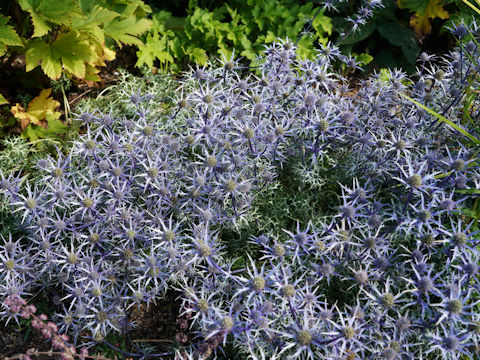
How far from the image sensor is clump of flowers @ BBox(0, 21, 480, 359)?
7.07 feet

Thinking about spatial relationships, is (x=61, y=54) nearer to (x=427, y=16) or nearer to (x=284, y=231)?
(x=284, y=231)

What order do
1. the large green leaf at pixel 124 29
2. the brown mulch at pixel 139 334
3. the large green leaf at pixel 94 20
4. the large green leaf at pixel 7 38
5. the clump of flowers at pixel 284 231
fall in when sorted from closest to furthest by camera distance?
1. the clump of flowers at pixel 284 231
2. the brown mulch at pixel 139 334
3. the large green leaf at pixel 7 38
4. the large green leaf at pixel 94 20
5. the large green leaf at pixel 124 29

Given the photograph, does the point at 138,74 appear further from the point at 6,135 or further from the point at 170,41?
the point at 6,135

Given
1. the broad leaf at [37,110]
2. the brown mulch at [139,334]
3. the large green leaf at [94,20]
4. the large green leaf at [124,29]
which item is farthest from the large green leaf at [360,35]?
the brown mulch at [139,334]

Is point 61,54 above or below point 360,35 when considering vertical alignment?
above

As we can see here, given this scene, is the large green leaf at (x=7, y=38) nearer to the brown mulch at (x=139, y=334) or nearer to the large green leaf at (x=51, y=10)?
the large green leaf at (x=51, y=10)

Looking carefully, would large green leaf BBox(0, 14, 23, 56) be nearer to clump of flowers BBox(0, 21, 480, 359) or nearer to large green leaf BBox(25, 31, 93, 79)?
large green leaf BBox(25, 31, 93, 79)

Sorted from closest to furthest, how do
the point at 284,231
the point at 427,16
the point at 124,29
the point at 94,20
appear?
the point at 284,231 → the point at 94,20 → the point at 124,29 → the point at 427,16

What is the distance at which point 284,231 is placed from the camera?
8.48 feet

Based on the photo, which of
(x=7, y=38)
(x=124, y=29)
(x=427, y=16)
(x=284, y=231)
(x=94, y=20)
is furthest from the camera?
(x=427, y=16)

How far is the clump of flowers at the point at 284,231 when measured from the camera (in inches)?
84.8

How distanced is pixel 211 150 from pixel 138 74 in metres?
1.74

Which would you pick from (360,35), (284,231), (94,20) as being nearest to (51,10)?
(94,20)

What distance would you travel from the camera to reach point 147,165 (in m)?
2.65
